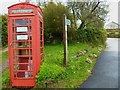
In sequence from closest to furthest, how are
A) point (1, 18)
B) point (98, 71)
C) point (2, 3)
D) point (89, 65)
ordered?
point (98, 71), point (89, 65), point (2, 3), point (1, 18)

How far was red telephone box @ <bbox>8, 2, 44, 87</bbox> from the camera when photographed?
6.59m

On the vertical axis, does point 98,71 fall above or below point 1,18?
below

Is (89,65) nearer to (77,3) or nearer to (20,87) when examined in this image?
(20,87)

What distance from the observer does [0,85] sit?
673 cm

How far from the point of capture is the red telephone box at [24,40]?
659 cm

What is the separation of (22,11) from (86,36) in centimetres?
1102

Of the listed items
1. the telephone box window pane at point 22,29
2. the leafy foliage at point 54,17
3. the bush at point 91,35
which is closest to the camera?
the telephone box window pane at point 22,29

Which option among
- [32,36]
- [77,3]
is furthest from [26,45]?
[77,3]

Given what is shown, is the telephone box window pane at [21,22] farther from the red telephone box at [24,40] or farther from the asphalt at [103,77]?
the asphalt at [103,77]

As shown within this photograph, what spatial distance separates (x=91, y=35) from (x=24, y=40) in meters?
11.3

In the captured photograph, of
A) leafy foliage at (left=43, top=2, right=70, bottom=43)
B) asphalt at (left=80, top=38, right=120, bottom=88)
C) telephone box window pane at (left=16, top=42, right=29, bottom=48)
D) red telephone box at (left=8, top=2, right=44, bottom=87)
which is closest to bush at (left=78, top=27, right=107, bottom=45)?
leafy foliage at (left=43, top=2, right=70, bottom=43)

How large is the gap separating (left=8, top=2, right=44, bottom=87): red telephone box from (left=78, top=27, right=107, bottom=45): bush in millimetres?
10422

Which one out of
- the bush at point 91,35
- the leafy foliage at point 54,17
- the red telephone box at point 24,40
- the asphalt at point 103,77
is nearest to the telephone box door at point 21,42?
the red telephone box at point 24,40

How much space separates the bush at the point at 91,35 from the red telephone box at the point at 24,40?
34.2 feet
